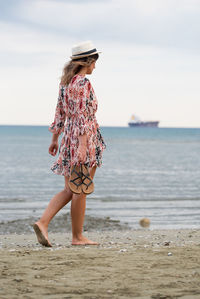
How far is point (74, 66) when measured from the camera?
536 centimetres

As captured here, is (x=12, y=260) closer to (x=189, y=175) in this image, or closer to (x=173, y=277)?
(x=173, y=277)

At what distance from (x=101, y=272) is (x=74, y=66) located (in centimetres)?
217

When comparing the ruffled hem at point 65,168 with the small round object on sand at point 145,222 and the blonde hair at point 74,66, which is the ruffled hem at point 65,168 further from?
the small round object on sand at point 145,222

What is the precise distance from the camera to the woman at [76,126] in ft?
17.0

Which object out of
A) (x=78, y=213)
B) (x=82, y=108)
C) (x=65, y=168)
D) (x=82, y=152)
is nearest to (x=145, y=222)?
(x=78, y=213)

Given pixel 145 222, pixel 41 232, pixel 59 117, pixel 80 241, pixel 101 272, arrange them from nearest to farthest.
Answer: pixel 101 272, pixel 41 232, pixel 59 117, pixel 80 241, pixel 145 222

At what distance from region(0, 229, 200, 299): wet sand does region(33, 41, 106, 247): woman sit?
421mm

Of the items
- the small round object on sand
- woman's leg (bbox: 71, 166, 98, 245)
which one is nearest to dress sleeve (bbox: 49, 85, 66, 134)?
woman's leg (bbox: 71, 166, 98, 245)

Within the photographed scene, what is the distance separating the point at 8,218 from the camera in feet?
39.1

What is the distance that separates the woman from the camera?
17.0 ft

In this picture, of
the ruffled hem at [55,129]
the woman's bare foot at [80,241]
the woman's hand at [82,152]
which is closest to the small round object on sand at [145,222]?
the woman's bare foot at [80,241]

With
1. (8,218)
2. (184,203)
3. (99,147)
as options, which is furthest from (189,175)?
(99,147)

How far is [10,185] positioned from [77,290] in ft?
55.3

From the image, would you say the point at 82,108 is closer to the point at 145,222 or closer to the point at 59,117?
the point at 59,117
